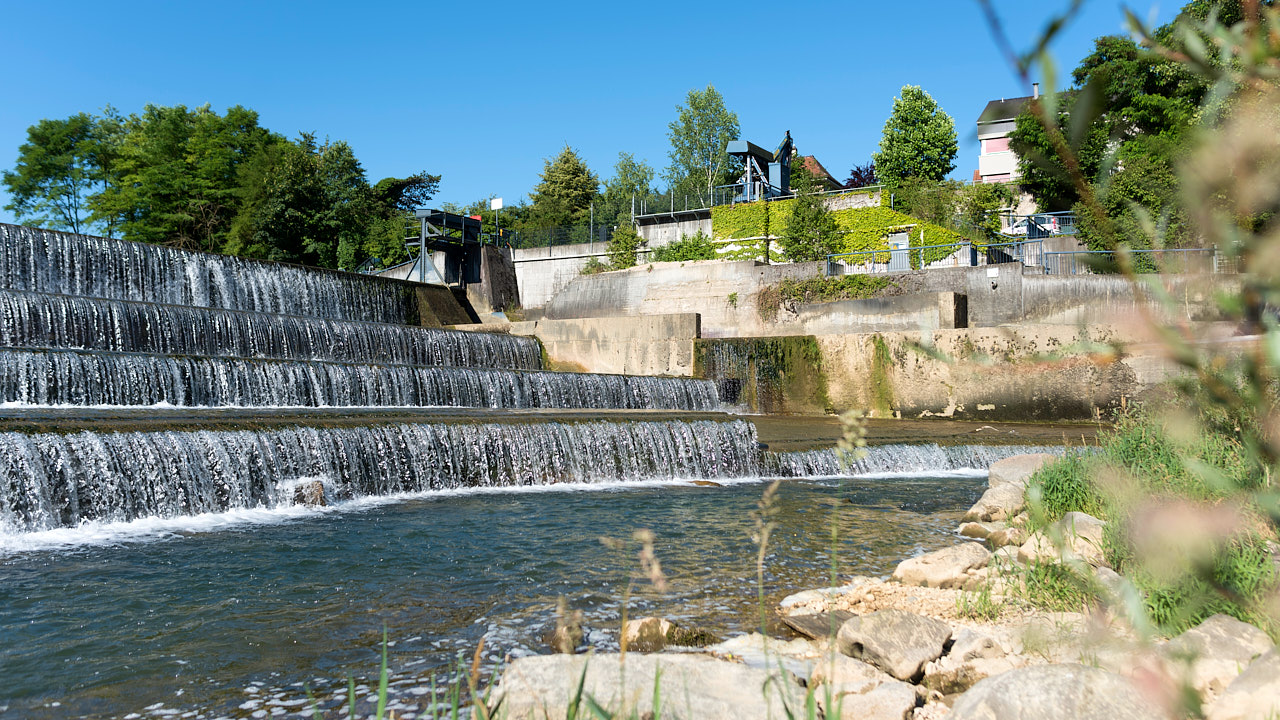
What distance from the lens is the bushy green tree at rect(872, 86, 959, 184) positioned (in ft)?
155

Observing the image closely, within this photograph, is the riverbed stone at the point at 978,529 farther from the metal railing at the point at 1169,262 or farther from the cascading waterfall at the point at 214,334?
the cascading waterfall at the point at 214,334

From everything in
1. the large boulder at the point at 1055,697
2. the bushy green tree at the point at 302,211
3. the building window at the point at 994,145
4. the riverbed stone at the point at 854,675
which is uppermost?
the building window at the point at 994,145

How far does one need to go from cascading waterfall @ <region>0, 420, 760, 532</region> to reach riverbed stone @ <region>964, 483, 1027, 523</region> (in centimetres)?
480

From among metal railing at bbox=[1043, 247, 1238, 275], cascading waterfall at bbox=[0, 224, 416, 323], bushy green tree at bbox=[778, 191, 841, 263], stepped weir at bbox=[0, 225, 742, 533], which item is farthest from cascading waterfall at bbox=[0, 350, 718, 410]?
metal railing at bbox=[1043, 247, 1238, 275]

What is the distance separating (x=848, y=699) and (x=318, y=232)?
38.7 m

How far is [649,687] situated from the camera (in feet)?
11.3

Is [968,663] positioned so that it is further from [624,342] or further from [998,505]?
[624,342]

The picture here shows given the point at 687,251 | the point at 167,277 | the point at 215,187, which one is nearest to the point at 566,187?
the point at 215,187

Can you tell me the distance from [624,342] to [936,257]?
10630mm

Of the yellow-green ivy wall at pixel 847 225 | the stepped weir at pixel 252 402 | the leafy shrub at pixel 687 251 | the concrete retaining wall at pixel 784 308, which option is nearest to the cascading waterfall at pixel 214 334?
the stepped weir at pixel 252 402

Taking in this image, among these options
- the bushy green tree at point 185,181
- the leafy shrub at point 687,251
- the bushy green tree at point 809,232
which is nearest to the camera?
the bushy green tree at point 809,232

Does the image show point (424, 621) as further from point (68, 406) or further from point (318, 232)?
point (318, 232)

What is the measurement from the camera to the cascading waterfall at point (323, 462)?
324 inches

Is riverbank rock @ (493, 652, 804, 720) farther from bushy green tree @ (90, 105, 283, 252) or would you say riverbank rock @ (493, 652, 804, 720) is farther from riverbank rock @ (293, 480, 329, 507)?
bushy green tree @ (90, 105, 283, 252)
